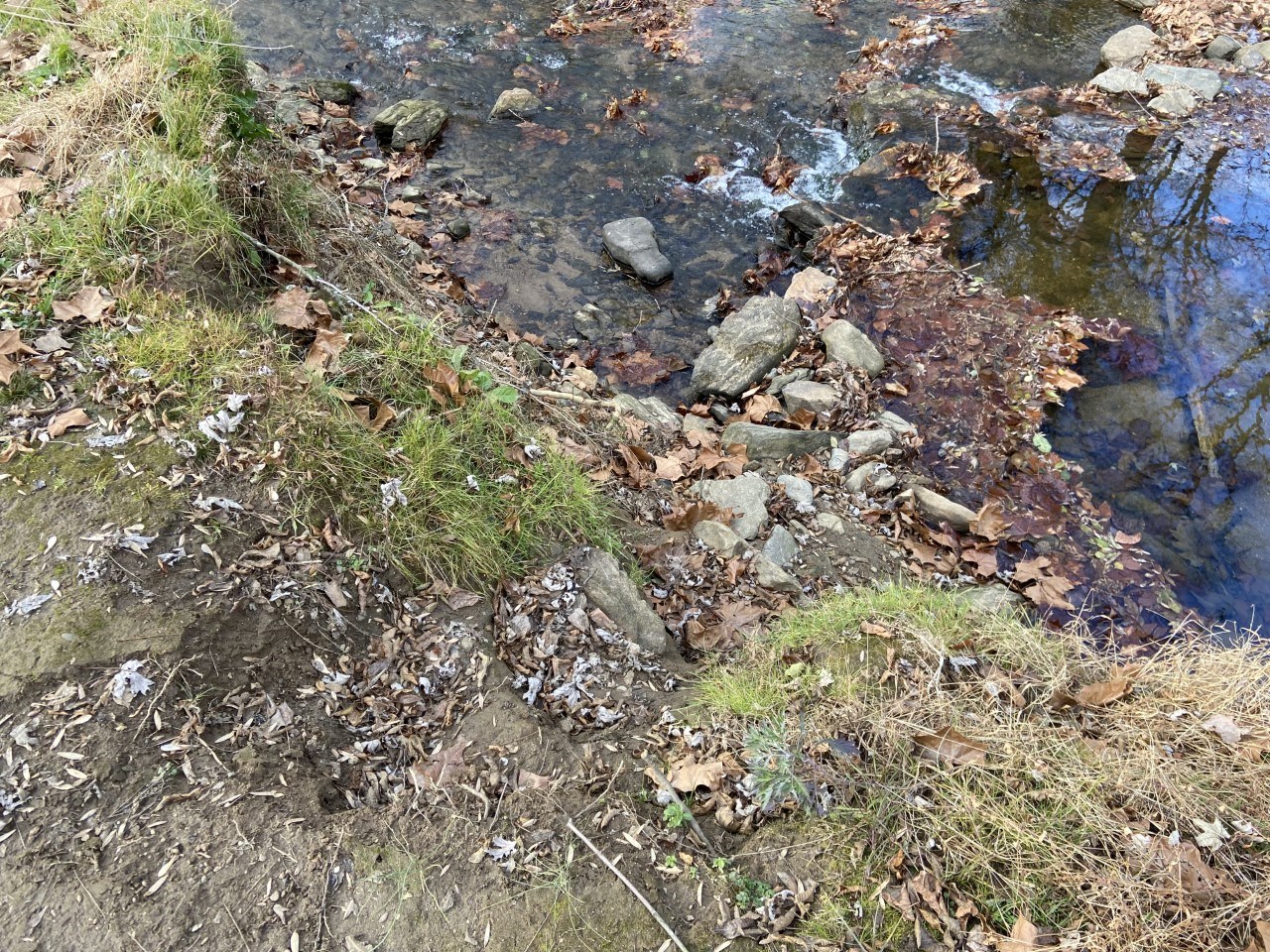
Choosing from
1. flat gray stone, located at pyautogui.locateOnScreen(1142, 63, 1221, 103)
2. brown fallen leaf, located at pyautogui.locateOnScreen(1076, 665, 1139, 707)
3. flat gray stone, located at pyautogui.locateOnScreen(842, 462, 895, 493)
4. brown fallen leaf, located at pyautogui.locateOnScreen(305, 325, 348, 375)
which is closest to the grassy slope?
brown fallen leaf, located at pyautogui.locateOnScreen(305, 325, 348, 375)

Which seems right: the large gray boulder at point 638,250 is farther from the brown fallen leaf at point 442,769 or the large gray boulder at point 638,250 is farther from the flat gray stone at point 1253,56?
the flat gray stone at point 1253,56

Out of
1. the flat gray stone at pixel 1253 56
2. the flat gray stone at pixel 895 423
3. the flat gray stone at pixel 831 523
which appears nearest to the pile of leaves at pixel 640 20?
the flat gray stone at pixel 895 423

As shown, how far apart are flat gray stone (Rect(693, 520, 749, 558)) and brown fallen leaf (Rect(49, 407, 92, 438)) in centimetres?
303

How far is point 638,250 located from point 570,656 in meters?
4.59

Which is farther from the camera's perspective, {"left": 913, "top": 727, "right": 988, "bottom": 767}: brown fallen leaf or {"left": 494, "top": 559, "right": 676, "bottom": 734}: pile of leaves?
{"left": 494, "top": 559, "right": 676, "bottom": 734}: pile of leaves

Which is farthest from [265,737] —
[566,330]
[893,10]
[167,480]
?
[893,10]

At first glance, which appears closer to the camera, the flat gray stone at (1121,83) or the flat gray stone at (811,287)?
the flat gray stone at (811,287)

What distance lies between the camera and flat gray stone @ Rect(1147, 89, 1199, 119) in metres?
8.80

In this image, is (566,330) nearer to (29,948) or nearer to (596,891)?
(596,891)

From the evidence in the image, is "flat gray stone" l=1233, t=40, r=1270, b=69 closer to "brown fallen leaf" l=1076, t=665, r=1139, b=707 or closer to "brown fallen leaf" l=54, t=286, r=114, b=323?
Result: "brown fallen leaf" l=1076, t=665, r=1139, b=707

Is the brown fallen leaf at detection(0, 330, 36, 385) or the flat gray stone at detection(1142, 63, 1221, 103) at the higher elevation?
the brown fallen leaf at detection(0, 330, 36, 385)

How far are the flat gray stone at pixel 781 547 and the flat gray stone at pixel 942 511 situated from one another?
1.15 meters

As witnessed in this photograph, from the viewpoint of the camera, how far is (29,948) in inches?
81.8

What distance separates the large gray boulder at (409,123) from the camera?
25.7 ft
